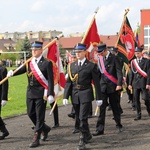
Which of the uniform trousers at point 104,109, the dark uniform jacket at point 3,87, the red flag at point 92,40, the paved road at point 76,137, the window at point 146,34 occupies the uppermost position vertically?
the window at point 146,34

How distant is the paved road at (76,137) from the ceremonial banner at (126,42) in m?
2.60

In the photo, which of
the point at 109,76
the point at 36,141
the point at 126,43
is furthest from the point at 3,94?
the point at 126,43

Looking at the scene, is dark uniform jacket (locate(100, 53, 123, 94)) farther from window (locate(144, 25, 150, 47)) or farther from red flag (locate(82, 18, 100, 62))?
window (locate(144, 25, 150, 47))

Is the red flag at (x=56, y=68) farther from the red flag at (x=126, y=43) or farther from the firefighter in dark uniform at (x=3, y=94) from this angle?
the red flag at (x=126, y=43)

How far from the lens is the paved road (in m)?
7.18

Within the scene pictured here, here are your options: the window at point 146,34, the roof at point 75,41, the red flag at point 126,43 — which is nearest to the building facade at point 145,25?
the window at point 146,34

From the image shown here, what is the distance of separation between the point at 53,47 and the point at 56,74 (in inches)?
29.5

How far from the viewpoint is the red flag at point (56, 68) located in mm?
9914

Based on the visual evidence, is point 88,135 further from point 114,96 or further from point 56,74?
point 56,74

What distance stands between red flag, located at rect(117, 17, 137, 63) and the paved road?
2600mm

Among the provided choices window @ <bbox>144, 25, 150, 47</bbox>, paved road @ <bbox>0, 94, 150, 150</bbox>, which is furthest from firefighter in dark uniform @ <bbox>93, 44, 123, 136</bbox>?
window @ <bbox>144, 25, 150, 47</bbox>

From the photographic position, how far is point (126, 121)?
10000mm

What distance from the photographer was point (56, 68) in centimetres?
1007

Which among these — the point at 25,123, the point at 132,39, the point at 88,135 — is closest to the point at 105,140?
the point at 88,135
